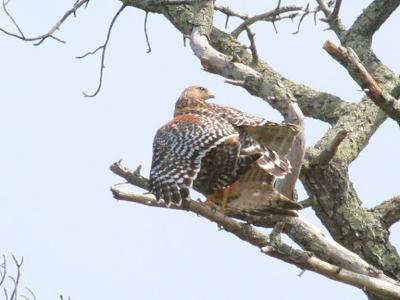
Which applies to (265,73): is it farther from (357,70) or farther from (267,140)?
(357,70)

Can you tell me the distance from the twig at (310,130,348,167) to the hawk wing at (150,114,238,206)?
0.54 metres

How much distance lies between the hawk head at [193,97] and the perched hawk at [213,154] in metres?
0.83

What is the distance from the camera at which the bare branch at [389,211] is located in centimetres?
816

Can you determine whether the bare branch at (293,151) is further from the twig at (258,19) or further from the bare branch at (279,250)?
the twig at (258,19)

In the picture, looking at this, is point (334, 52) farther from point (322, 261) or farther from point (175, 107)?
point (175, 107)

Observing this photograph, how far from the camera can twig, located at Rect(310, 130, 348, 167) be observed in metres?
7.55

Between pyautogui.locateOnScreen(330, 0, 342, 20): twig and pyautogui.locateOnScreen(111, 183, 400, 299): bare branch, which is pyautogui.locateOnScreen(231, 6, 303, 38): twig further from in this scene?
pyautogui.locateOnScreen(111, 183, 400, 299): bare branch

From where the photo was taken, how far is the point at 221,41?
9078 mm

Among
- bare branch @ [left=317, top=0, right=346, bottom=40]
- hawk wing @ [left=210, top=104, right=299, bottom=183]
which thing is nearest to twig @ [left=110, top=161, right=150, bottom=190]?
hawk wing @ [left=210, top=104, right=299, bottom=183]

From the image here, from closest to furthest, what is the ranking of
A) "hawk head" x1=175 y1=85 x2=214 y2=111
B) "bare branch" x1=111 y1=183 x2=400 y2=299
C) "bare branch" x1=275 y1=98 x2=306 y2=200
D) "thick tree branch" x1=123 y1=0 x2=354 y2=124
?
"bare branch" x1=111 y1=183 x2=400 y2=299 < "bare branch" x1=275 y1=98 x2=306 y2=200 < "thick tree branch" x1=123 y1=0 x2=354 y2=124 < "hawk head" x1=175 y1=85 x2=214 y2=111

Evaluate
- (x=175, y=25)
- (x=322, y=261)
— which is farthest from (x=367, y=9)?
(x=322, y=261)

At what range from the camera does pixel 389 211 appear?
820 cm

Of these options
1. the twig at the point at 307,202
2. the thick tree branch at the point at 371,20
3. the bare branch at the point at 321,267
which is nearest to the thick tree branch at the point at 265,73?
the thick tree branch at the point at 371,20

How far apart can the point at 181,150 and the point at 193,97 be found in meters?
1.73
